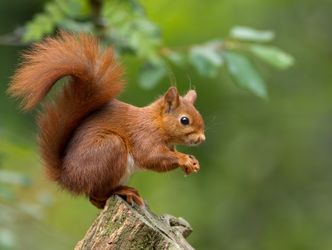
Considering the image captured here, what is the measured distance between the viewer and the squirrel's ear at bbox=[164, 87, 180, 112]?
330 centimetres

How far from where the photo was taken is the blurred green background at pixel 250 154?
6555 millimetres

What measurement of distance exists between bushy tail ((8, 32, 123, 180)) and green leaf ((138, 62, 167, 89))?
98cm

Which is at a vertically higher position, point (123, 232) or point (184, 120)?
point (184, 120)

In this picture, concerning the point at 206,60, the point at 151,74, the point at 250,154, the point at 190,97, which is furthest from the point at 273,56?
the point at 250,154

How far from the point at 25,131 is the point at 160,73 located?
2182 mm

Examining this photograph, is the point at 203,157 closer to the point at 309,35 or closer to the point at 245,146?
the point at 245,146

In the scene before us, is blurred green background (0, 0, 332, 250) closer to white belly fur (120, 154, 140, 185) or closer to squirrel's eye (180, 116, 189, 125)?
squirrel's eye (180, 116, 189, 125)

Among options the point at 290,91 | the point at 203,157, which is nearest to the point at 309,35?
the point at 290,91

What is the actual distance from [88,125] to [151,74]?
1.14m

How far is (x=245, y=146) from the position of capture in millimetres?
7719

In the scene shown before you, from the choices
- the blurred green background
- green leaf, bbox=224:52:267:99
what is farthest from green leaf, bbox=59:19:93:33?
the blurred green background

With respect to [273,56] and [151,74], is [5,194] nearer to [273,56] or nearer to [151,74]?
[151,74]

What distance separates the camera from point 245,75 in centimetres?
409

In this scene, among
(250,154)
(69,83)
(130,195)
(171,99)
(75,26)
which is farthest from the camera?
(250,154)
